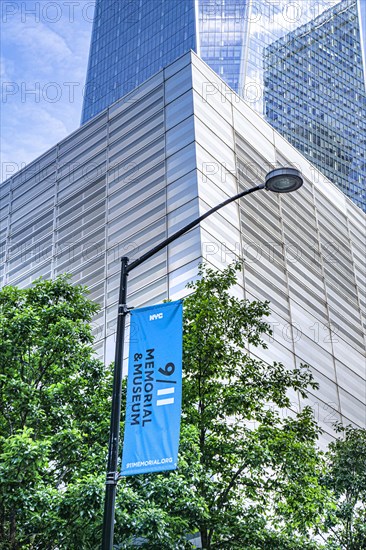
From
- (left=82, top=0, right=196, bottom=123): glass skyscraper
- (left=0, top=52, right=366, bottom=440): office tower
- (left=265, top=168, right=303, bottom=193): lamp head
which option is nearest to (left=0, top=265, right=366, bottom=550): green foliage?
(left=265, top=168, right=303, bottom=193): lamp head

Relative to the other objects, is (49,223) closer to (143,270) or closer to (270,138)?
(143,270)

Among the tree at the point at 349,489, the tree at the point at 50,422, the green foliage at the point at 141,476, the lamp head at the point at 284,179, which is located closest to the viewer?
the lamp head at the point at 284,179

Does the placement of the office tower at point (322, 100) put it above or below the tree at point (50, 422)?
above

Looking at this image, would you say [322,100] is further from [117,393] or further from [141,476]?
[117,393]

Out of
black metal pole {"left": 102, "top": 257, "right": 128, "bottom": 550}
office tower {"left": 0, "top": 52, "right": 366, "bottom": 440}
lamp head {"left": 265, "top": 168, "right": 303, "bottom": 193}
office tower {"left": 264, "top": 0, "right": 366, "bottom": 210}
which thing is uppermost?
office tower {"left": 264, "top": 0, "right": 366, "bottom": 210}

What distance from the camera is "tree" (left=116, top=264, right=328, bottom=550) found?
1545cm

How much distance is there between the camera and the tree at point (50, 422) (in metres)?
14.7

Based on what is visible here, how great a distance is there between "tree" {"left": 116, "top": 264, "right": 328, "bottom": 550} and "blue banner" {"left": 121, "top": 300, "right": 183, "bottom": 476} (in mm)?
4183

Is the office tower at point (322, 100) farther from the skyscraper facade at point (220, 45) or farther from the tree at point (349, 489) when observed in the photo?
the tree at point (349, 489)

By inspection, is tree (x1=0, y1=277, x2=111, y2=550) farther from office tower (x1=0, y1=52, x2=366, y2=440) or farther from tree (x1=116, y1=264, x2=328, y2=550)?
office tower (x1=0, y1=52, x2=366, y2=440)

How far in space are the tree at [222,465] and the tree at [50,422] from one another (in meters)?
0.94

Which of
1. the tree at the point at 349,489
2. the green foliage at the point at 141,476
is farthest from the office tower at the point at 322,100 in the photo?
the green foliage at the point at 141,476

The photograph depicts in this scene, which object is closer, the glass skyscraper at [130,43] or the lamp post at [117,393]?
the lamp post at [117,393]

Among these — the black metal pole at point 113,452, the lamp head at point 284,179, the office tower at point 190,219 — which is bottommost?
the black metal pole at point 113,452
